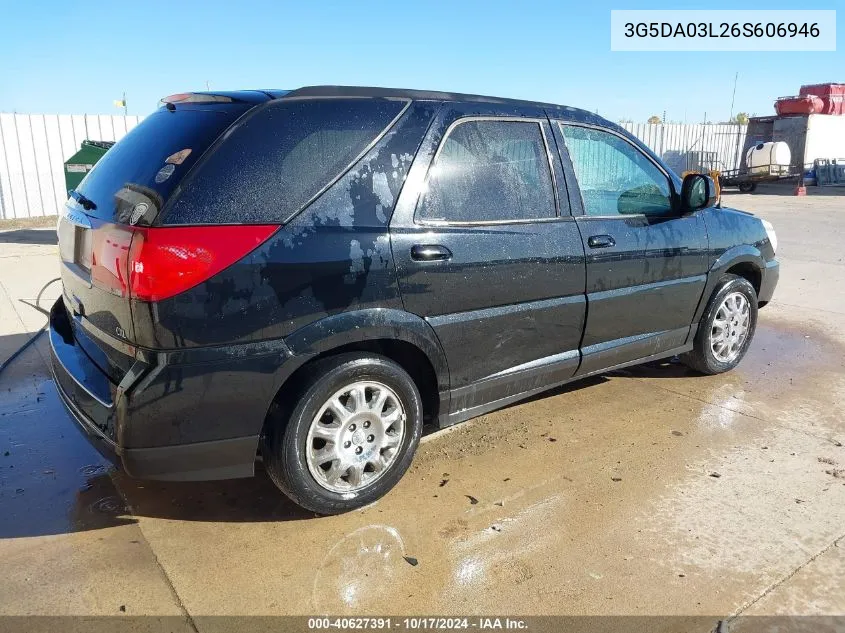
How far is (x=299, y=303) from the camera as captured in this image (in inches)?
107

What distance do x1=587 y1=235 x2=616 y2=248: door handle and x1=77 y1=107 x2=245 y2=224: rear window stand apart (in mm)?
1985

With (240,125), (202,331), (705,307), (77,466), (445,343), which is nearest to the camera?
(202,331)

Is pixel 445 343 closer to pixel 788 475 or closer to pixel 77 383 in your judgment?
pixel 77 383

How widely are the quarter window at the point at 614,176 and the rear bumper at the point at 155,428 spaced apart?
2.28m

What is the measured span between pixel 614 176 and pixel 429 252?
1.57m

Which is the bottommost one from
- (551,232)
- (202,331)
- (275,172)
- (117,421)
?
(117,421)

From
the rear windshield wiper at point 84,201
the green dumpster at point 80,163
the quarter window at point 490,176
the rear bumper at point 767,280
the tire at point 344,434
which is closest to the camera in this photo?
the tire at point 344,434

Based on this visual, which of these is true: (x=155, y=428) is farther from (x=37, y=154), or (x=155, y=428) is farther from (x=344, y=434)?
(x=37, y=154)

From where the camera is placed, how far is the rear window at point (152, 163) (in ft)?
8.63

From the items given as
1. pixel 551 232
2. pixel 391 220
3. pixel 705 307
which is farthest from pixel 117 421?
pixel 705 307

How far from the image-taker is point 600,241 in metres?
3.74

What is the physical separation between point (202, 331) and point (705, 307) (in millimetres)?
3488

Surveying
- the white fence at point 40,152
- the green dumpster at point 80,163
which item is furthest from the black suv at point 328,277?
the white fence at point 40,152

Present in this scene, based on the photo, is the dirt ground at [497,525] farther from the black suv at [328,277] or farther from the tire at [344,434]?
the black suv at [328,277]
